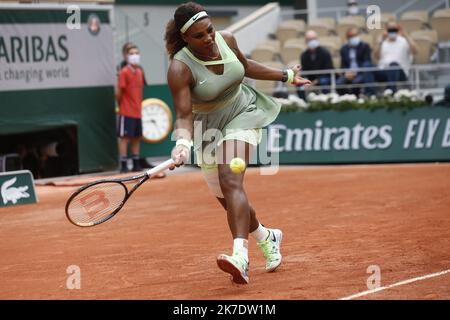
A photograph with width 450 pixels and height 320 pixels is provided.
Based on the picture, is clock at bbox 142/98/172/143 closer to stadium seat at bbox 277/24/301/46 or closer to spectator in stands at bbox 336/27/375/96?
spectator in stands at bbox 336/27/375/96

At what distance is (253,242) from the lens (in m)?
8.71

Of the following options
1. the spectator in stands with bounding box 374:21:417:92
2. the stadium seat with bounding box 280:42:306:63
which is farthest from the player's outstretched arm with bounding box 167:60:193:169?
the stadium seat with bounding box 280:42:306:63

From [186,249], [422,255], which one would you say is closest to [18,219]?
[186,249]

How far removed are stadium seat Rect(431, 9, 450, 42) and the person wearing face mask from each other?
6164mm

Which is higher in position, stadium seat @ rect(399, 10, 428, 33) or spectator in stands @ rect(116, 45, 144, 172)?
stadium seat @ rect(399, 10, 428, 33)

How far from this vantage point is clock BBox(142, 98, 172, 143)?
671 inches

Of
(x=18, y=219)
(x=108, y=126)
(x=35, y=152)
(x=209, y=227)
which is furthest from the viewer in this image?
(x=108, y=126)

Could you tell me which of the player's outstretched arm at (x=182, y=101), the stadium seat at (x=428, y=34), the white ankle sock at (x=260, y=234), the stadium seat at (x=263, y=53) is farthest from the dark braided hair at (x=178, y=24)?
the stadium seat at (x=263, y=53)

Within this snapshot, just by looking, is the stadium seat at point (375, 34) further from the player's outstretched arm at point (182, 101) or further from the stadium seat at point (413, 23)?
the player's outstretched arm at point (182, 101)

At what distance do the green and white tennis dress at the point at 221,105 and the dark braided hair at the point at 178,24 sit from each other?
0.13 metres

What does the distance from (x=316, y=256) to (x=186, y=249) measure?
1320 mm

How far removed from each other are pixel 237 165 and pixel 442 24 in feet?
43.6
